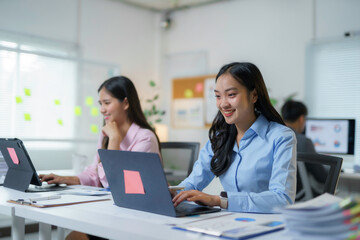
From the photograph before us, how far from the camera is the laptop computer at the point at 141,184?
4.13ft

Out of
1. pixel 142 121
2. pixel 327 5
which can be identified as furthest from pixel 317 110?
pixel 142 121

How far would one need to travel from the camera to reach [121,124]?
7.99 ft

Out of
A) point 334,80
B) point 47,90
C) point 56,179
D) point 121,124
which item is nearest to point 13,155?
point 56,179

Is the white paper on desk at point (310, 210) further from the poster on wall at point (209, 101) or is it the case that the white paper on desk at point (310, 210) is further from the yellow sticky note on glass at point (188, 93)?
the yellow sticky note on glass at point (188, 93)

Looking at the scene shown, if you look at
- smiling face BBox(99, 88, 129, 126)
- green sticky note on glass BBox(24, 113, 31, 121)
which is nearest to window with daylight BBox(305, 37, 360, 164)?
smiling face BBox(99, 88, 129, 126)

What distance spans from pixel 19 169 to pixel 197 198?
3.43ft

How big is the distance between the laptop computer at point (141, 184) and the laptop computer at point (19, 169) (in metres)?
0.60

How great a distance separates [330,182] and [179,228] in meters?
0.86

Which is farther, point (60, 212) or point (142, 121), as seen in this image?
point (142, 121)

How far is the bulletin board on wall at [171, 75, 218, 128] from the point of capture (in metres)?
5.38

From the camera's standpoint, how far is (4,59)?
4.16 metres

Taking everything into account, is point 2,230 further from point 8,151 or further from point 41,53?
point 8,151

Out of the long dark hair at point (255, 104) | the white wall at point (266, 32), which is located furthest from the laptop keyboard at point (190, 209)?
the white wall at point (266, 32)

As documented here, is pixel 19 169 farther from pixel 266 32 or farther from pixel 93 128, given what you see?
pixel 266 32
